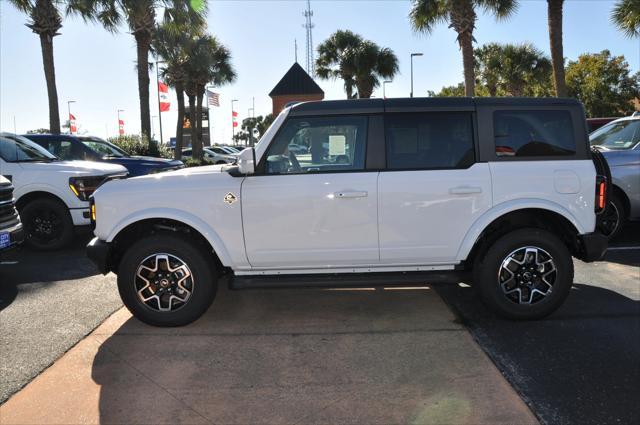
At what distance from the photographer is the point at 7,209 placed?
5918 millimetres

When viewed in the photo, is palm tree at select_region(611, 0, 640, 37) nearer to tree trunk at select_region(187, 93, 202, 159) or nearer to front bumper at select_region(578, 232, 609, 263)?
front bumper at select_region(578, 232, 609, 263)

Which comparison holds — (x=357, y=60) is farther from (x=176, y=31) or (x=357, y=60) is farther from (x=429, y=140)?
(x=429, y=140)

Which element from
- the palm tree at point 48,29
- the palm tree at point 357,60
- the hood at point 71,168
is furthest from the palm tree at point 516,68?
the hood at point 71,168

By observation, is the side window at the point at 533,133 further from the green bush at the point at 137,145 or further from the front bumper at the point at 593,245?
the green bush at the point at 137,145

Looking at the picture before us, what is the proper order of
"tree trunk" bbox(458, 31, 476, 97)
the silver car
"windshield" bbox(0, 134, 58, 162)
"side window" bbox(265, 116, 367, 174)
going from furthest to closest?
1. "tree trunk" bbox(458, 31, 476, 97)
2. "windshield" bbox(0, 134, 58, 162)
3. the silver car
4. "side window" bbox(265, 116, 367, 174)

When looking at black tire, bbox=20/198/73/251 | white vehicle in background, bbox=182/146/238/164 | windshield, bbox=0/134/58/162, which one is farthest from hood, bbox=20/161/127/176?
white vehicle in background, bbox=182/146/238/164

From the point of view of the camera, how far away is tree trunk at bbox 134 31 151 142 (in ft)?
67.8

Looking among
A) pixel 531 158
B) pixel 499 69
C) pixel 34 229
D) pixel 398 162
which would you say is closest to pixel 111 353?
pixel 398 162

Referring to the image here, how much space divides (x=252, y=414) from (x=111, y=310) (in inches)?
99.9

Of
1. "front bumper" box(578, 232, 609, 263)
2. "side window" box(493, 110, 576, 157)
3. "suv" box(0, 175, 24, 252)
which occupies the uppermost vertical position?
"side window" box(493, 110, 576, 157)

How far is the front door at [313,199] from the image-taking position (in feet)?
14.0

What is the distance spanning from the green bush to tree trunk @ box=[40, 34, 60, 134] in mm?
2226

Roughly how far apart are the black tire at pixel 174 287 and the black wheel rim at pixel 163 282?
0.4 inches

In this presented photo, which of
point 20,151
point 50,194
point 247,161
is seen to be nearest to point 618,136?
point 247,161
